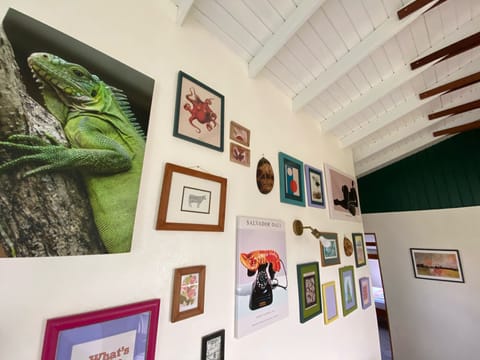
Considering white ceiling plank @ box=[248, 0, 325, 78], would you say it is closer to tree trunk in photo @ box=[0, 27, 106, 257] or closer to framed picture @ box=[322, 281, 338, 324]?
tree trunk in photo @ box=[0, 27, 106, 257]

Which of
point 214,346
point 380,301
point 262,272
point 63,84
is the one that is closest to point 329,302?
point 262,272

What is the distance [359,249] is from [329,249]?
709 mm

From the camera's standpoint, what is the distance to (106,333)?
2.01 ft

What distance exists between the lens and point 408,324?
10.5ft

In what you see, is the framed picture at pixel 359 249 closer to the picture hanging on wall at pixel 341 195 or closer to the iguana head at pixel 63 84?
the picture hanging on wall at pixel 341 195

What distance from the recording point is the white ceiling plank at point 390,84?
1.48 meters

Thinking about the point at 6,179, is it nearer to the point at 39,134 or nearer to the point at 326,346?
the point at 39,134

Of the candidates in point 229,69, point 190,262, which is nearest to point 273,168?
point 229,69

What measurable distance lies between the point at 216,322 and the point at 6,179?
2.83 ft

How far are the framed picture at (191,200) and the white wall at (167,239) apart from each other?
0.03 meters

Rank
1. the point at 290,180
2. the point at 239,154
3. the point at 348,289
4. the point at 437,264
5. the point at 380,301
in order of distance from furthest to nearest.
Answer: the point at 380,301 → the point at 437,264 → the point at 348,289 → the point at 290,180 → the point at 239,154

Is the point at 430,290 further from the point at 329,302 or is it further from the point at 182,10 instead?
the point at 182,10

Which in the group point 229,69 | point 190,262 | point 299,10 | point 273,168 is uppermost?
point 299,10

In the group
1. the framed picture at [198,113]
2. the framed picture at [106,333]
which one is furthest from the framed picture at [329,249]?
the framed picture at [106,333]
